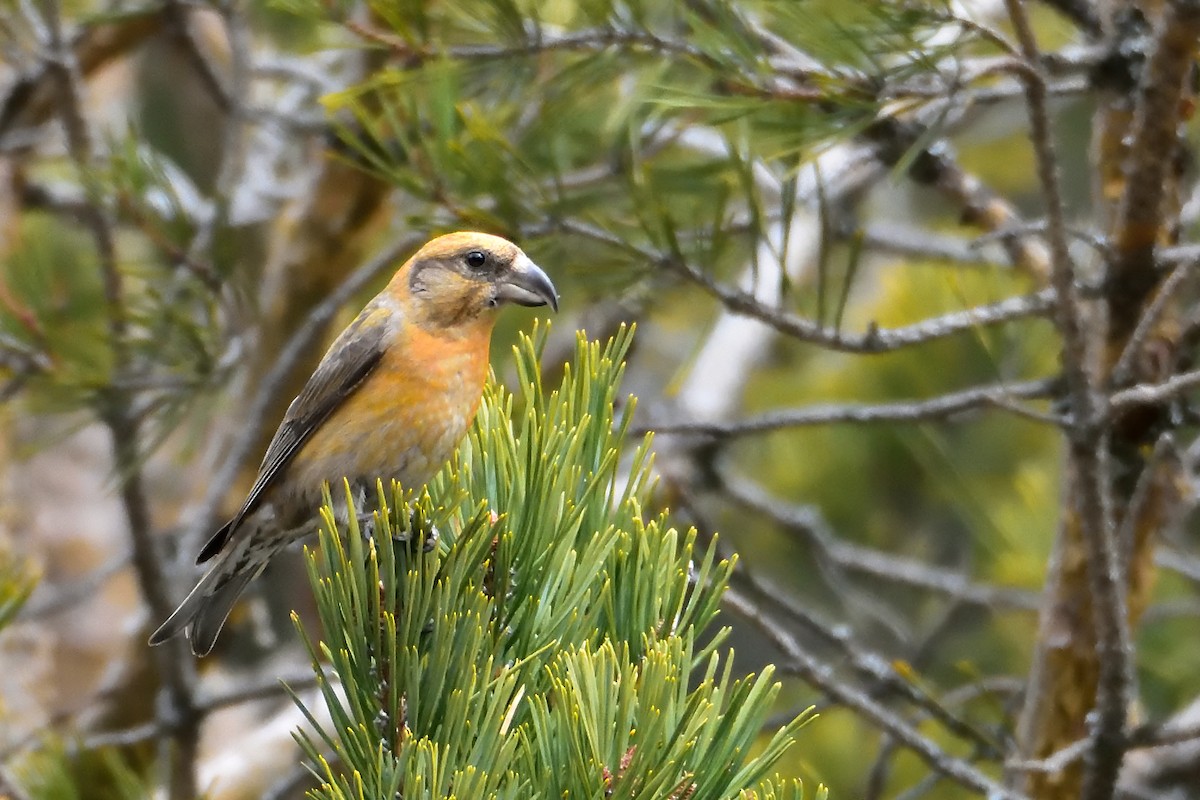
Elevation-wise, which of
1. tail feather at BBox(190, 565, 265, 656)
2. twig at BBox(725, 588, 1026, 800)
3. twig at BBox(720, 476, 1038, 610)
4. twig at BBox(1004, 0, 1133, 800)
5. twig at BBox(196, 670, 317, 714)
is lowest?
twig at BBox(196, 670, 317, 714)

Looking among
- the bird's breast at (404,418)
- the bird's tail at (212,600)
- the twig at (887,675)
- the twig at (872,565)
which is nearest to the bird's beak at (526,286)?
the bird's breast at (404,418)

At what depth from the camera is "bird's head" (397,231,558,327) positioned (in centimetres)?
301

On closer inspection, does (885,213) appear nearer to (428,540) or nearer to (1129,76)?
(1129,76)

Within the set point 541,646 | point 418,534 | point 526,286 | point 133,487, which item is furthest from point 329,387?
point 541,646

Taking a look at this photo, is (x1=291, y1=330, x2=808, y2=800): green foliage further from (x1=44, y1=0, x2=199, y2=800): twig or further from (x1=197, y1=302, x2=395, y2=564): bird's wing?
(x1=44, y1=0, x2=199, y2=800): twig

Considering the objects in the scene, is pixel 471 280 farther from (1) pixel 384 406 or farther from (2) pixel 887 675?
(2) pixel 887 675

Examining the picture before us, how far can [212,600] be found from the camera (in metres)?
3.05

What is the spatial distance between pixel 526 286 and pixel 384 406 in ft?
1.36

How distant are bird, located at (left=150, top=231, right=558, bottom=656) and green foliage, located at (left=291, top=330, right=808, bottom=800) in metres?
0.97

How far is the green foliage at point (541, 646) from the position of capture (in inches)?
58.8

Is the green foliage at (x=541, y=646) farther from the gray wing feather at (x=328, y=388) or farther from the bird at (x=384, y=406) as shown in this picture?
the gray wing feather at (x=328, y=388)

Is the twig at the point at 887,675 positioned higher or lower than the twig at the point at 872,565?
lower

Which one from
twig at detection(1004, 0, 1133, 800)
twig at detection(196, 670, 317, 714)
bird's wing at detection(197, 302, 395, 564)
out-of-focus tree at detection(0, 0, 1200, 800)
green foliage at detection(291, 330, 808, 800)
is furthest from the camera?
twig at detection(196, 670, 317, 714)

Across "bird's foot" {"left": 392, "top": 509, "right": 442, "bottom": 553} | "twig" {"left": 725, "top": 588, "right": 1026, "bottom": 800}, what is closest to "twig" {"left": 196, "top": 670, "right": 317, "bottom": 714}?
"twig" {"left": 725, "top": 588, "right": 1026, "bottom": 800}
